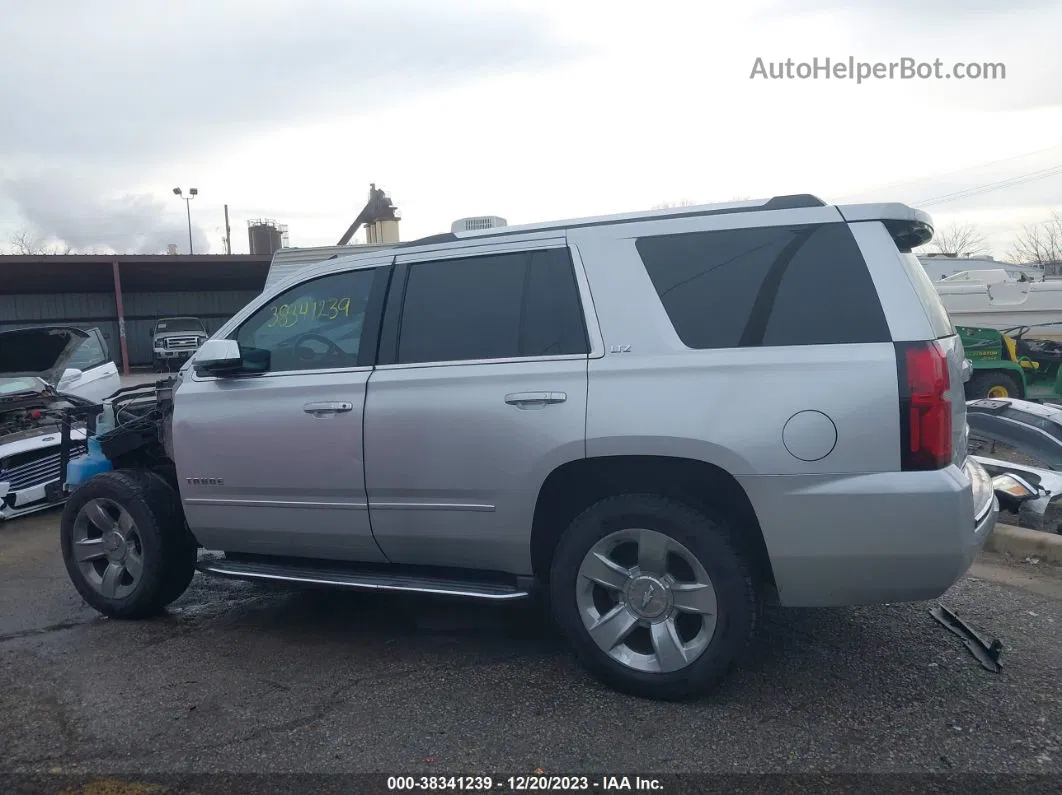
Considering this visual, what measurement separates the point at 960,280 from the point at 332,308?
13.4 meters

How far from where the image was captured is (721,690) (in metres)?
3.70

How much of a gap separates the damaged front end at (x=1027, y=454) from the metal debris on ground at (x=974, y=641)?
1.64m

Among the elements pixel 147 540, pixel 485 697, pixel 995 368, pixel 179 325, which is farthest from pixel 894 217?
pixel 179 325

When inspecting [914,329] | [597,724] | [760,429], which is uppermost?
[914,329]

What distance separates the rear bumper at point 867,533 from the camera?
319 centimetres

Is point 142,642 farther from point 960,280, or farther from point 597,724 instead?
point 960,280

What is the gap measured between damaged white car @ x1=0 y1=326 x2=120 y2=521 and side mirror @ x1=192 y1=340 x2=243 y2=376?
248 centimetres

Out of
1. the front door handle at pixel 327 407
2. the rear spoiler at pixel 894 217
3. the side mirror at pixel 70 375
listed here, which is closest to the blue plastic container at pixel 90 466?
the front door handle at pixel 327 407

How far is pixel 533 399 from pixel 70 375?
7437 mm

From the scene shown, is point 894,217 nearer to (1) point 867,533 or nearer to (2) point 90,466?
(1) point 867,533

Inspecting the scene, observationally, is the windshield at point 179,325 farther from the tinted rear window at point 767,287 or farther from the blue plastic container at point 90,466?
the tinted rear window at point 767,287

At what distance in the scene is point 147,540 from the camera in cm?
479

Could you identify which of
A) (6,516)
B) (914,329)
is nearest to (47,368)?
(6,516)

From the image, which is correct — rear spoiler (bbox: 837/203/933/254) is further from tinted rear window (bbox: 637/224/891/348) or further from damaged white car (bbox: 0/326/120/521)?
damaged white car (bbox: 0/326/120/521)
